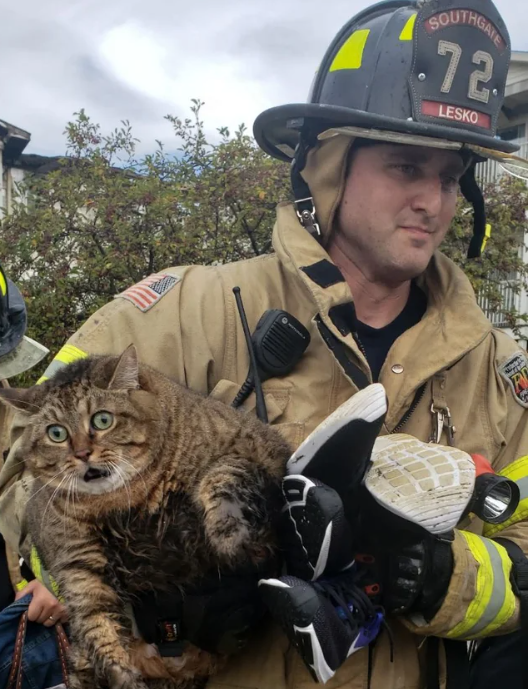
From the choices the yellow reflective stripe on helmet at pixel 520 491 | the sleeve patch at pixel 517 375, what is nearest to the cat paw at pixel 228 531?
the yellow reflective stripe on helmet at pixel 520 491

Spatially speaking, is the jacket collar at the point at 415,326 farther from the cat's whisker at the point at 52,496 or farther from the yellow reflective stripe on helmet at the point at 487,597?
the cat's whisker at the point at 52,496

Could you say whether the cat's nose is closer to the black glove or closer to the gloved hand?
the black glove

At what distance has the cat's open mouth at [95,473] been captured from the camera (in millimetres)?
2137

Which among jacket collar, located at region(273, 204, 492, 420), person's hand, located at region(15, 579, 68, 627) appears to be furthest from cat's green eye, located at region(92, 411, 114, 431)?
person's hand, located at region(15, 579, 68, 627)

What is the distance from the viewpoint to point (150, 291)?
2545 mm

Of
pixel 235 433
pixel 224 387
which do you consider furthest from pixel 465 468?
pixel 224 387

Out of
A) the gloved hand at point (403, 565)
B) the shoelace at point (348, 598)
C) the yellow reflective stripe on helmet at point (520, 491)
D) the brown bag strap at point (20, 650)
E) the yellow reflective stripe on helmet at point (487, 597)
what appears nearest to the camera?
the shoelace at point (348, 598)

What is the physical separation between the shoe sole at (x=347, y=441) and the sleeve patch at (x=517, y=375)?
97 cm

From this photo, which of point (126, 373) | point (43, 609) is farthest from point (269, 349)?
point (43, 609)

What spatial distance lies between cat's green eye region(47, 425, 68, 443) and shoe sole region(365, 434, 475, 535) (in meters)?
1.01

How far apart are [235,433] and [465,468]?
0.75 m

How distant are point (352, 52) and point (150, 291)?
1.34 meters

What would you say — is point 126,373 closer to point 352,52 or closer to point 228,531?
point 228,531

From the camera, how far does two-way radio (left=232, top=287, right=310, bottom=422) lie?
2355 mm
